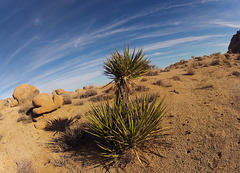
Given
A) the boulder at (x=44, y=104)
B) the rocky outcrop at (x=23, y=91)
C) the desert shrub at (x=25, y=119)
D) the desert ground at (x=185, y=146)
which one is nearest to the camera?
the desert ground at (x=185, y=146)

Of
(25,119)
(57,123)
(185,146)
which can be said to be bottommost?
(185,146)

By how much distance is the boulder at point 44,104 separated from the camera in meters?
8.40

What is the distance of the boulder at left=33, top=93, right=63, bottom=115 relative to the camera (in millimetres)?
8402

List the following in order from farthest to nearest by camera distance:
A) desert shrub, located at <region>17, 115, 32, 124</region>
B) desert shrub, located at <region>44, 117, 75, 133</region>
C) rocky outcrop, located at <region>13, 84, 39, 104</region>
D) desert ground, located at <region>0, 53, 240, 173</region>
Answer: rocky outcrop, located at <region>13, 84, 39, 104</region> < desert shrub, located at <region>17, 115, 32, 124</region> < desert shrub, located at <region>44, 117, 75, 133</region> < desert ground, located at <region>0, 53, 240, 173</region>

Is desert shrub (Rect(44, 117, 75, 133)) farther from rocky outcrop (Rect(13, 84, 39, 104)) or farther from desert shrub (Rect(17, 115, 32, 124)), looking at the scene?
rocky outcrop (Rect(13, 84, 39, 104))

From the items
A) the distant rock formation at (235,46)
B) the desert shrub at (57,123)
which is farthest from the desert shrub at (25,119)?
the distant rock formation at (235,46)

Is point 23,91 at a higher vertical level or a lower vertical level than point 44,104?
higher

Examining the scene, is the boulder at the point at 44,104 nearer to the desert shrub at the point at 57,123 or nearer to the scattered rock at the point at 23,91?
the desert shrub at the point at 57,123

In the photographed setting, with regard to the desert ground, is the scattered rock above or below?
above

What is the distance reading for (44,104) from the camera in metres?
8.55

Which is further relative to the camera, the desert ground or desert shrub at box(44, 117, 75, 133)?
desert shrub at box(44, 117, 75, 133)

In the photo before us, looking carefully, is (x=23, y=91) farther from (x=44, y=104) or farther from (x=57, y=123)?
(x=57, y=123)

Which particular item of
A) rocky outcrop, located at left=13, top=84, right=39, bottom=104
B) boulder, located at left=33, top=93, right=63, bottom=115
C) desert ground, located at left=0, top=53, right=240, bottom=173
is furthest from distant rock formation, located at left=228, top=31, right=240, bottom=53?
rocky outcrop, located at left=13, top=84, right=39, bottom=104

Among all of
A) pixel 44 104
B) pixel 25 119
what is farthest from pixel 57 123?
pixel 25 119
